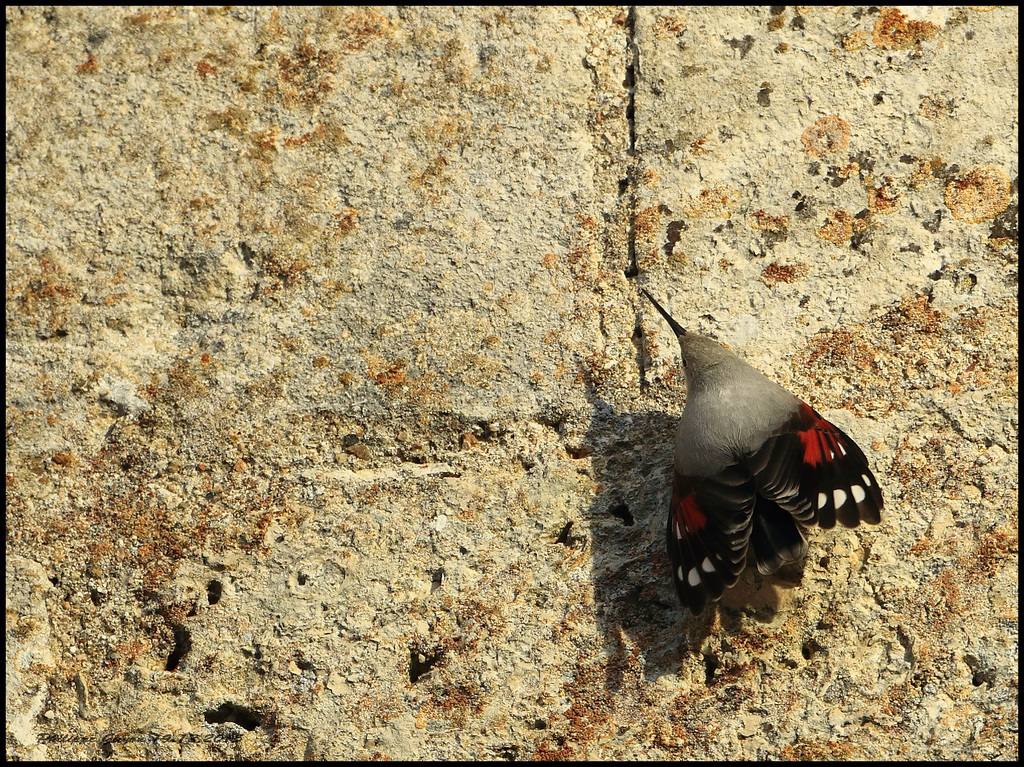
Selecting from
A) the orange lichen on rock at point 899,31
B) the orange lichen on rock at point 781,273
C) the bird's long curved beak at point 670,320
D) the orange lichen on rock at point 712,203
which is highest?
the orange lichen on rock at point 899,31

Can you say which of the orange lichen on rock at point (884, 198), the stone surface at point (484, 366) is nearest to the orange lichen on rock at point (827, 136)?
the stone surface at point (484, 366)

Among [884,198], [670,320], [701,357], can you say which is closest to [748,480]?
[701,357]

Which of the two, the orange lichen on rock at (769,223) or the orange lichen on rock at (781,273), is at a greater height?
the orange lichen on rock at (769,223)

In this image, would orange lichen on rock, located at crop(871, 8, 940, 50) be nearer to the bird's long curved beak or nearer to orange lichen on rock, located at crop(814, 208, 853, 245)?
orange lichen on rock, located at crop(814, 208, 853, 245)

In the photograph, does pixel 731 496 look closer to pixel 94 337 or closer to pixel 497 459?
pixel 497 459

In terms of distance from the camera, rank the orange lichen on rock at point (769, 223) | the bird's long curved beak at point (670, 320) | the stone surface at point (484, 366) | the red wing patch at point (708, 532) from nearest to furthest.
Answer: the red wing patch at point (708, 532) < the stone surface at point (484, 366) < the bird's long curved beak at point (670, 320) < the orange lichen on rock at point (769, 223)

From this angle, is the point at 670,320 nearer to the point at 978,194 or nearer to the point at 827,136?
the point at 827,136

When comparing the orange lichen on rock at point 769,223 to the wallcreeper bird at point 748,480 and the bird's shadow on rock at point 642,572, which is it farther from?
the bird's shadow on rock at point 642,572
